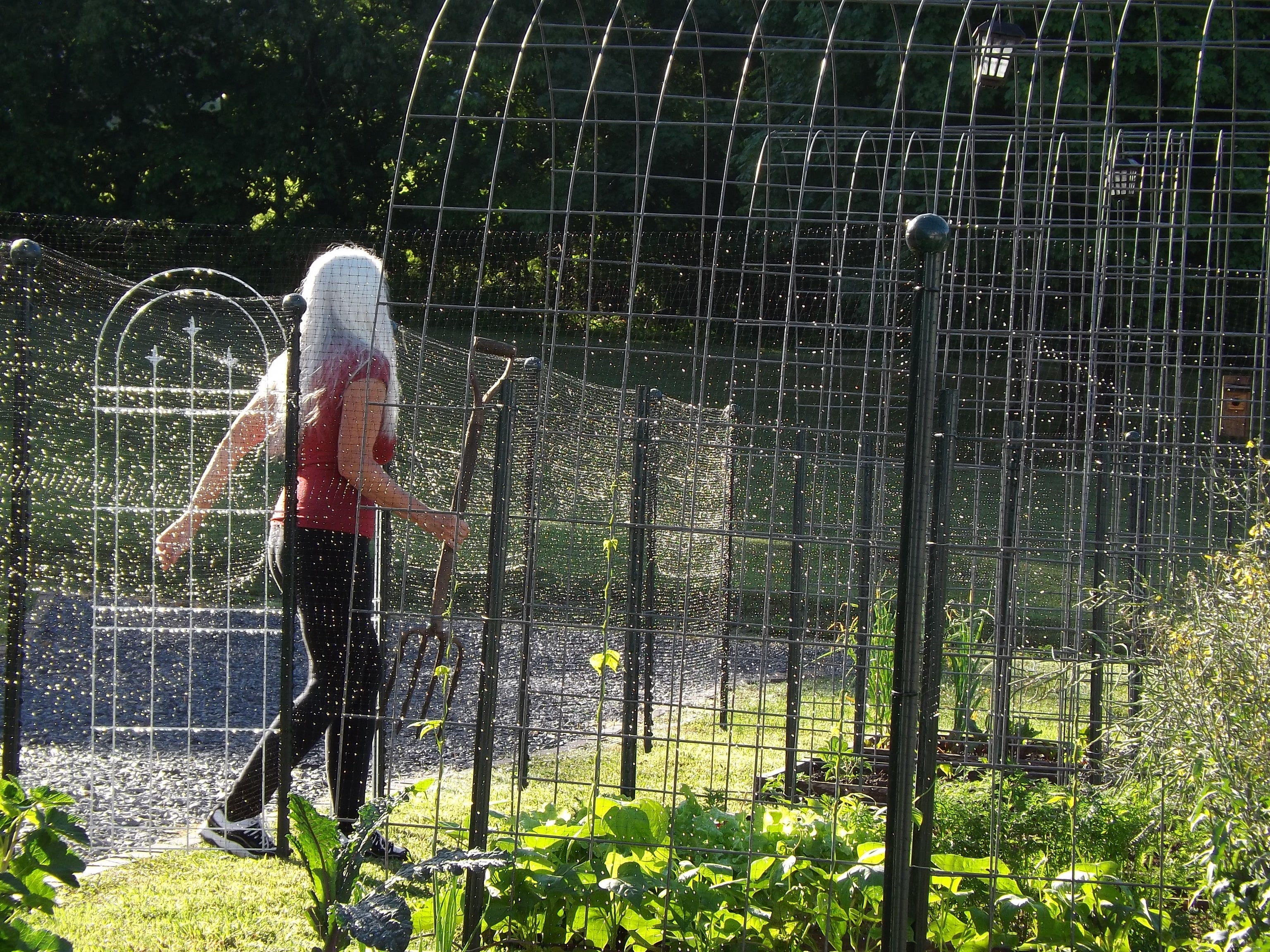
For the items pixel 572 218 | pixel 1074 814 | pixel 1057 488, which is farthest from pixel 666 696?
pixel 572 218

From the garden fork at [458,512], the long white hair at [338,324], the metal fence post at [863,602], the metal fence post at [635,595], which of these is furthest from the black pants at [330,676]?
the metal fence post at [863,602]

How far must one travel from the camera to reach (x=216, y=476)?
350 centimetres

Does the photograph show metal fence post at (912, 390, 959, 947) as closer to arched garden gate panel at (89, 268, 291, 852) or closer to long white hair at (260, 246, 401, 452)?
long white hair at (260, 246, 401, 452)

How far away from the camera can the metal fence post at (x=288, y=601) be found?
3.53 m

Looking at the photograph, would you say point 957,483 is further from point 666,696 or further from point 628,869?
point 628,869

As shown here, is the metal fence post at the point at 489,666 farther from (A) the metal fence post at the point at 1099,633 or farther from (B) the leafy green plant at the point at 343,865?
(A) the metal fence post at the point at 1099,633

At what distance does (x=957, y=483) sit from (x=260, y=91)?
1690 cm

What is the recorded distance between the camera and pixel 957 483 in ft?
33.1

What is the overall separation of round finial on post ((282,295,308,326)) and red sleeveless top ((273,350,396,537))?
20 cm

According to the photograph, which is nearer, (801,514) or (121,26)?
(801,514)

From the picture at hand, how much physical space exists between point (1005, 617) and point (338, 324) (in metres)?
2.48

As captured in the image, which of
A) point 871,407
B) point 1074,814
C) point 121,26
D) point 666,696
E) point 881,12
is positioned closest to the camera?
point 1074,814

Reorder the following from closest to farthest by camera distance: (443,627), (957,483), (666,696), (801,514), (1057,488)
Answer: (443,627) → (801,514) → (666,696) → (957,483) → (1057,488)

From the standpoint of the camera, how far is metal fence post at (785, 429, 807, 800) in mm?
3518
